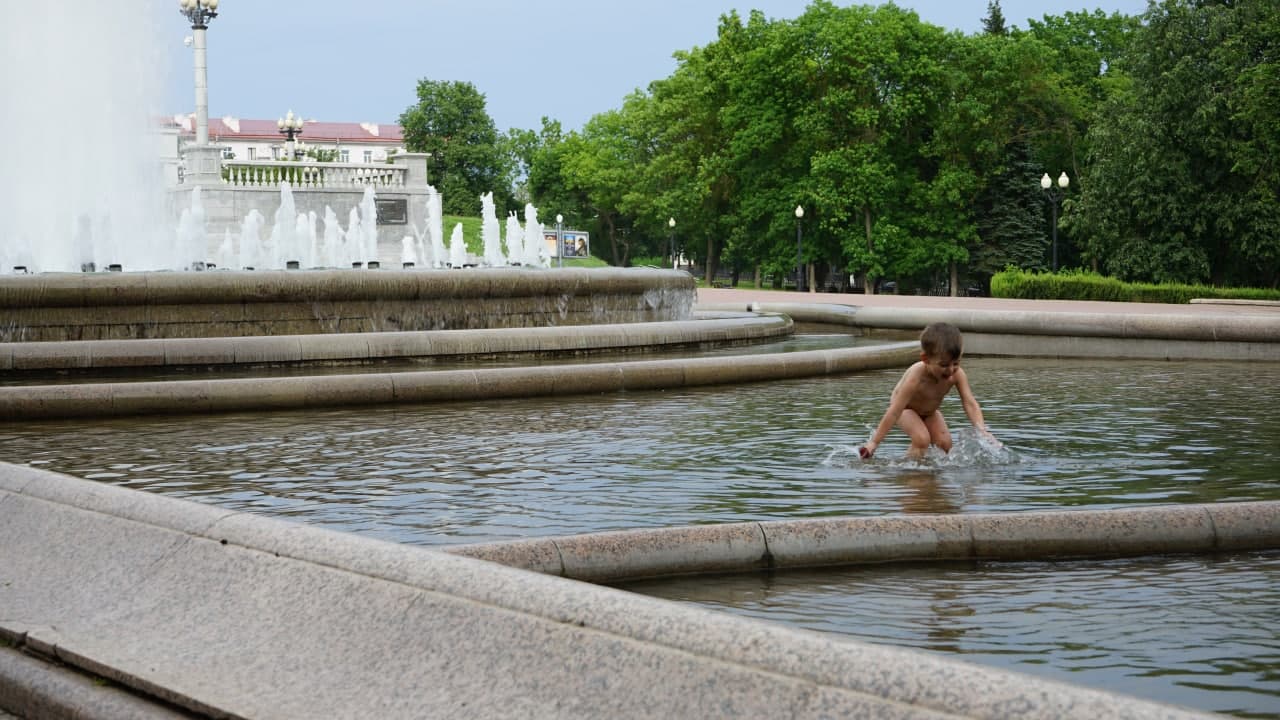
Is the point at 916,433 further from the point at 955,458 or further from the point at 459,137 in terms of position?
the point at 459,137

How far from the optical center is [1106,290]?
3709 cm

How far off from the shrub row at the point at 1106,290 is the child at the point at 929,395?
1173 inches

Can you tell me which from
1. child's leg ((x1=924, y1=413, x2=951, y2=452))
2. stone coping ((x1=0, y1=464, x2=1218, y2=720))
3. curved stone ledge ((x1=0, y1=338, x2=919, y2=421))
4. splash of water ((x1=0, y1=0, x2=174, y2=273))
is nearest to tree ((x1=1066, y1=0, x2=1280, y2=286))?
splash of water ((x1=0, y1=0, x2=174, y2=273))

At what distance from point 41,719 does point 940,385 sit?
5768 mm

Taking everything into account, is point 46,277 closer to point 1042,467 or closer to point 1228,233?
point 1042,467

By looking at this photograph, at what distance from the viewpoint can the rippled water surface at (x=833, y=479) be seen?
15.4 feet

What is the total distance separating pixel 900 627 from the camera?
472cm

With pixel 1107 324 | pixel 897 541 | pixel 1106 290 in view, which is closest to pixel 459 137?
pixel 1106 290

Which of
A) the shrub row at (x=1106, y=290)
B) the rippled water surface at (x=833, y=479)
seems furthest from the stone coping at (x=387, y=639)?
the shrub row at (x=1106, y=290)

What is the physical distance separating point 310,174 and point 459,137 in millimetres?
40540

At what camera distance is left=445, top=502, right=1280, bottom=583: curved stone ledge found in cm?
541

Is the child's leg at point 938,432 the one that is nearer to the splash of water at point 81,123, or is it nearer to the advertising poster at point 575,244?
the splash of water at point 81,123

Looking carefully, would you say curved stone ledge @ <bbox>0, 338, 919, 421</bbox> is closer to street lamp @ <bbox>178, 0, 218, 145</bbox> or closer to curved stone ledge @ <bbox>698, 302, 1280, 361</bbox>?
curved stone ledge @ <bbox>698, 302, 1280, 361</bbox>

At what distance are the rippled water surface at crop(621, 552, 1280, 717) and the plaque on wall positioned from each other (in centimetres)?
4905
